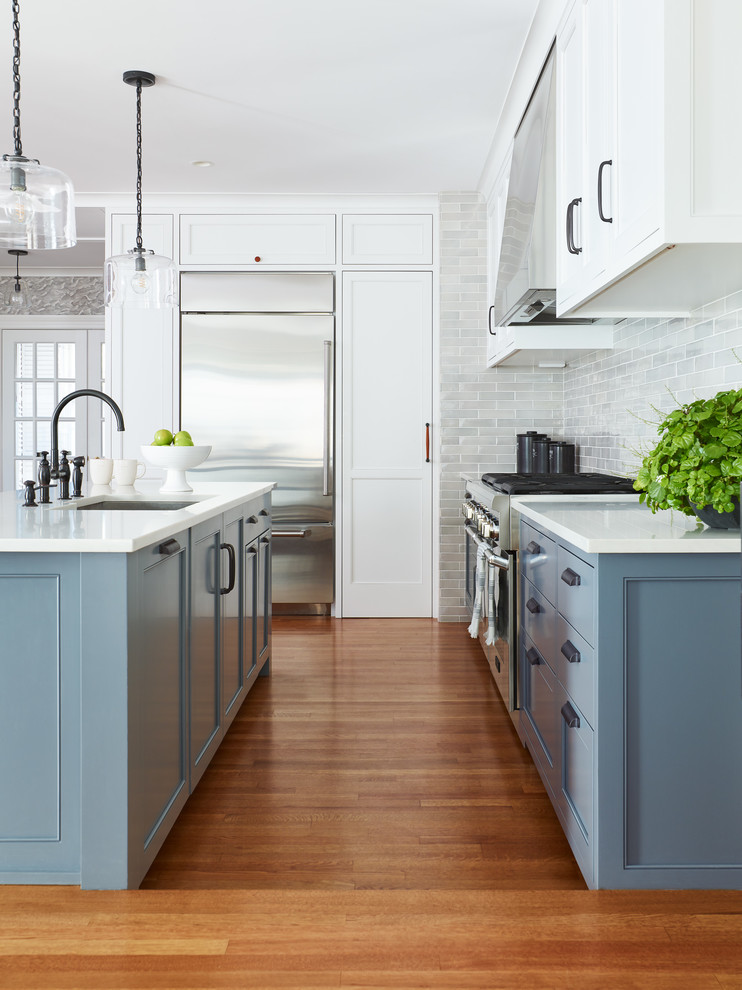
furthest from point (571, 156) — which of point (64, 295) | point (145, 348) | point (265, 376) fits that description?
point (64, 295)

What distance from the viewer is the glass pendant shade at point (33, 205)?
2109mm

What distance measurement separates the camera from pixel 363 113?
3877 millimetres

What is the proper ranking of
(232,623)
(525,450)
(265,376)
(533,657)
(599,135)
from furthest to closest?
(265,376)
(525,450)
(232,623)
(533,657)
(599,135)

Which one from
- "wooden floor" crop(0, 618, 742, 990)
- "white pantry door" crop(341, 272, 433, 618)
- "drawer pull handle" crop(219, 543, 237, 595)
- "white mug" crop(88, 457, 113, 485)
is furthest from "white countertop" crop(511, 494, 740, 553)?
"white pantry door" crop(341, 272, 433, 618)

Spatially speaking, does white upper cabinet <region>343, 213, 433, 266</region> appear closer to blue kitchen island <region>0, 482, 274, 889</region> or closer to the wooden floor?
the wooden floor

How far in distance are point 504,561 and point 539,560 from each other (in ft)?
1.58

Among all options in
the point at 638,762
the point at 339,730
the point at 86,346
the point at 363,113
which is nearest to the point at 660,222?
the point at 638,762

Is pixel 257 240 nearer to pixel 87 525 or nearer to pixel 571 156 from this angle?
pixel 571 156

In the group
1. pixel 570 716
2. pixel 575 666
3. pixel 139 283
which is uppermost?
pixel 139 283

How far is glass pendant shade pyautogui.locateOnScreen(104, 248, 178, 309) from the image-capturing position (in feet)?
10.8

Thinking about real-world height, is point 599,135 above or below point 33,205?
above

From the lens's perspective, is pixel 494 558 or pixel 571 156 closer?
pixel 571 156

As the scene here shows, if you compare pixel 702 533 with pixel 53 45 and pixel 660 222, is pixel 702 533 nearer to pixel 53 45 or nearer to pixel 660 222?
pixel 660 222

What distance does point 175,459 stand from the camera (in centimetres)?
313
